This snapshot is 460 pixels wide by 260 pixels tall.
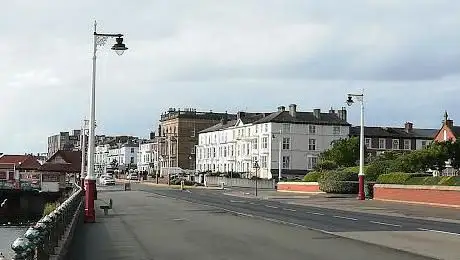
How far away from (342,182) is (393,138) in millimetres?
59121

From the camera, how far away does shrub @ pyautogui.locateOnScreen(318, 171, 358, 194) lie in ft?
203

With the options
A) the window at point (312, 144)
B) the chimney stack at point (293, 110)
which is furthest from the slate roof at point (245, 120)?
the window at point (312, 144)

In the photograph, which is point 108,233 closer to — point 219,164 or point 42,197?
point 42,197

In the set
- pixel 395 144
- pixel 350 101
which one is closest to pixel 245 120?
pixel 395 144

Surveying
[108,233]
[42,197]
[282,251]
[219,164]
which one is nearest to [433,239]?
[282,251]

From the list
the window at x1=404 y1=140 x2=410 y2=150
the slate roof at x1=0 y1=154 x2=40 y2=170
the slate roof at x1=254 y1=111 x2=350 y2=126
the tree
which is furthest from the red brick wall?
the window at x1=404 y1=140 x2=410 y2=150

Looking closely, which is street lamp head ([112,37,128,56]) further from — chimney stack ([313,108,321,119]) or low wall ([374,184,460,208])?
chimney stack ([313,108,321,119])

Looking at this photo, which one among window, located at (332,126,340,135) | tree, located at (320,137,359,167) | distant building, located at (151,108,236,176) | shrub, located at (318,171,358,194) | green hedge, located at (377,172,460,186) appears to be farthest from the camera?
distant building, located at (151,108,236,176)

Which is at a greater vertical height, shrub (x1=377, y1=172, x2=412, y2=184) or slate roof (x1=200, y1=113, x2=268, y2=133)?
slate roof (x1=200, y1=113, x2=268, y2=133)

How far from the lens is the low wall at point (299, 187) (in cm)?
6932

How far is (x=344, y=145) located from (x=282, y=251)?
71.4 meters

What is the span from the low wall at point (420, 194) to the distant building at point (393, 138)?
62841 millimetres

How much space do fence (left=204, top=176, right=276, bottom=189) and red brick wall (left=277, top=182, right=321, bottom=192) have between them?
1831cm

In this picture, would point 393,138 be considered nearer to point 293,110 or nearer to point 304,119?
point 304,119
